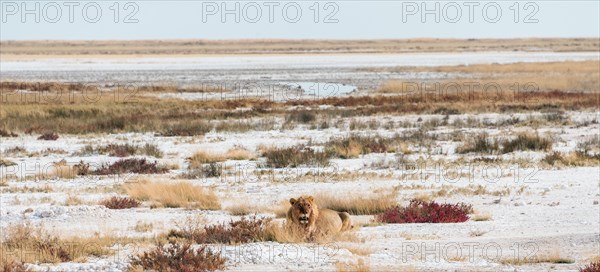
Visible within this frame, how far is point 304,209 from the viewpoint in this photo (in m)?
9.95

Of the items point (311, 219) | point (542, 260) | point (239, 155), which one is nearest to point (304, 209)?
point (311, 219)

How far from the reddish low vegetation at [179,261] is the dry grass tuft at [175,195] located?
5659mm

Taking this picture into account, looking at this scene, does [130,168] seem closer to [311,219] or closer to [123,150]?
[123,150]

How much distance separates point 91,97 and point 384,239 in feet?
111

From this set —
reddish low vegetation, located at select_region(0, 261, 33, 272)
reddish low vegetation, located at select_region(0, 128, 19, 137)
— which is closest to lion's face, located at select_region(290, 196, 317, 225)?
reddish low vegetation, located at select_region(0, 261, 33, 272)

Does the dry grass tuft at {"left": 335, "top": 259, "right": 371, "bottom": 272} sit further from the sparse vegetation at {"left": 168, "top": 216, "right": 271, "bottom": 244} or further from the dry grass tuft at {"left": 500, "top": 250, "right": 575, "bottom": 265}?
the sparse vegetation at {"left": 168, "top": 216, "right": 271, "bottom": 244}

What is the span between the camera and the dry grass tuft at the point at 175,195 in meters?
14.9

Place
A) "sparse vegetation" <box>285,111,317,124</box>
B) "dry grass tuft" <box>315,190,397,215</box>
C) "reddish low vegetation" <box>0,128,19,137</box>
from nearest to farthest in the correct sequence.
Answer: "dry grass tuft" <box>315,190,397,215</box>
"reddish low vegetation" <box>0,128,19,137</box>
"sparse vegetation" <box>285,111,317,124</box>

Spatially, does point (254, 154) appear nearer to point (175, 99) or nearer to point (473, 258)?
point (473, 258)

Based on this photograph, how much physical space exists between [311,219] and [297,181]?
8.21 m

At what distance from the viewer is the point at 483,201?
50.9 feet

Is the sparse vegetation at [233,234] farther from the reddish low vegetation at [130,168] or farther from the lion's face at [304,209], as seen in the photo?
the reddish low vegetation at [130,168]

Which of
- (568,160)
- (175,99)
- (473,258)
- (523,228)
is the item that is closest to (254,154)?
(568,160)

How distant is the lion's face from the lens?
991 cm
